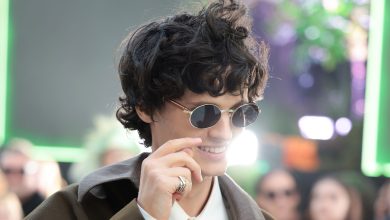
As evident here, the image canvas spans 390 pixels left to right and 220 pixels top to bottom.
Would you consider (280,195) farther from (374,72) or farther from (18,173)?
(18,173)

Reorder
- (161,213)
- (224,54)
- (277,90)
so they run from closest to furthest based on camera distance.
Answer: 1. (161,213)
2. (224,54)
3. (277,90)

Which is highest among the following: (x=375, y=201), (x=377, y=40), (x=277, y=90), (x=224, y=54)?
(x=224, y=54)

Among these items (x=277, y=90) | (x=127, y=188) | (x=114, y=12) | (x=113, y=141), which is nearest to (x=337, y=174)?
(x=277, y=90)

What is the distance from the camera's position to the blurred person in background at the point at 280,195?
15.9 ft

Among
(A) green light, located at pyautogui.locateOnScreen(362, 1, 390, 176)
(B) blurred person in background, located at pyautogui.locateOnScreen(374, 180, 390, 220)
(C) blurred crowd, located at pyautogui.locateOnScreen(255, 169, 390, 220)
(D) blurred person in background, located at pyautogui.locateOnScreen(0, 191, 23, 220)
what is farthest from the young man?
(A) green light, located at pyautogui.locateOnScreen(362, 1, 390, 176)

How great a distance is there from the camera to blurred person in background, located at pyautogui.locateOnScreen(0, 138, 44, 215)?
489cm

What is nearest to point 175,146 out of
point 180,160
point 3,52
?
point 180,160

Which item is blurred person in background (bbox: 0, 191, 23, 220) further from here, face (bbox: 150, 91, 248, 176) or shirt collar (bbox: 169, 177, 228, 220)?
face (bbox: 150, 91, 248, 176)

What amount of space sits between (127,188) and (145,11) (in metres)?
3.33

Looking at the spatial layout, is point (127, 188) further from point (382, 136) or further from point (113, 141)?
point (382, 136)

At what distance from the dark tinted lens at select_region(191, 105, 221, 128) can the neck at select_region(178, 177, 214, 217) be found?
23cm

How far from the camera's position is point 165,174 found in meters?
1.75

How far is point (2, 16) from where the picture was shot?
17.3 feet

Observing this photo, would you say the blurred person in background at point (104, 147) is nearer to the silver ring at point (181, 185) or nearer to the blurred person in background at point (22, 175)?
the blurred person in background at point (22, 175)
